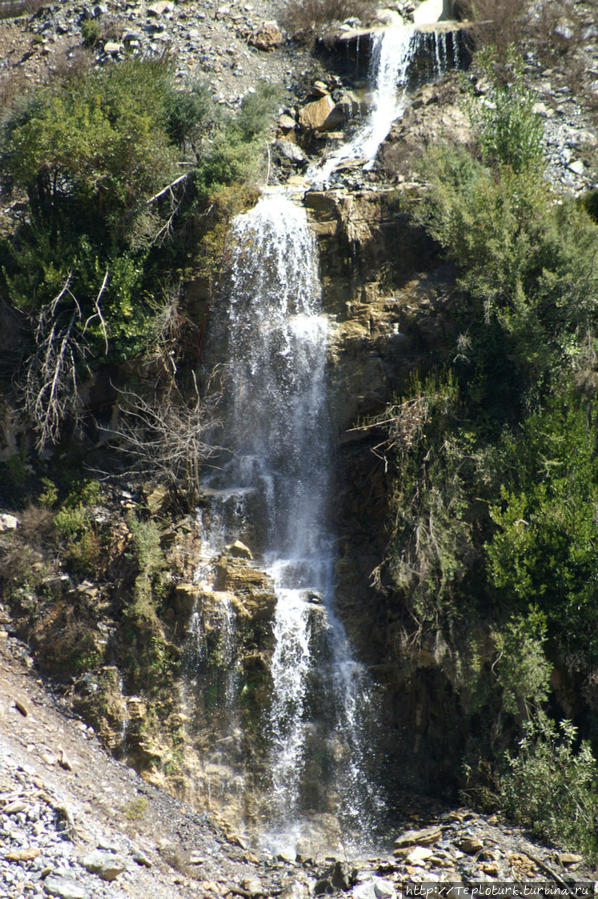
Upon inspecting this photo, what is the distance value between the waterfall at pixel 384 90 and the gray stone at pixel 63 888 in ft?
41.7

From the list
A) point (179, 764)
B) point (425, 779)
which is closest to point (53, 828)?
point (179, 764)

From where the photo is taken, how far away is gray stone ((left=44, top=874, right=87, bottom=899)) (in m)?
6.66

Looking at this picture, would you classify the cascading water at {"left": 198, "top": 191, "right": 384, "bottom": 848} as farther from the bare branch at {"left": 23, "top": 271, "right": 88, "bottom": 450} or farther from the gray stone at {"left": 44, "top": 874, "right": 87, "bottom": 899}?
the gray stone at {"left": 44, "top": 874, "right": 87, "bottom": 899}

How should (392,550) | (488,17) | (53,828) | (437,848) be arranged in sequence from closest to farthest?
(53,828), (437,848), (392,550), (488,17)

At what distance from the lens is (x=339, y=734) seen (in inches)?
385

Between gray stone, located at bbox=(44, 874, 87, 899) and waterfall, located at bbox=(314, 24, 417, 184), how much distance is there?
1271 centimetres

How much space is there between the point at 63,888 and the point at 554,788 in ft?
17.6

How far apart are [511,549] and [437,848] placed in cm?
361

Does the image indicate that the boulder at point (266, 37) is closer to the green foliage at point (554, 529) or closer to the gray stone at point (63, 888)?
the green foliage at point (554, 529)

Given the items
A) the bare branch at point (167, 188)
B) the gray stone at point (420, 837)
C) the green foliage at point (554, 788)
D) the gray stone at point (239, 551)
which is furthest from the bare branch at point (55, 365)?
the green foliage at point (554, 788)

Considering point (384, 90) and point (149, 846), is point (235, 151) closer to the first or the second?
point (384, 90)

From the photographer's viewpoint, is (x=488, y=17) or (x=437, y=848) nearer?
(x=437, y=848)

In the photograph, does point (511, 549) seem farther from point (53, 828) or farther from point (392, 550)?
point (53, 828)

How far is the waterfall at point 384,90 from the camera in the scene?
1517 cm
